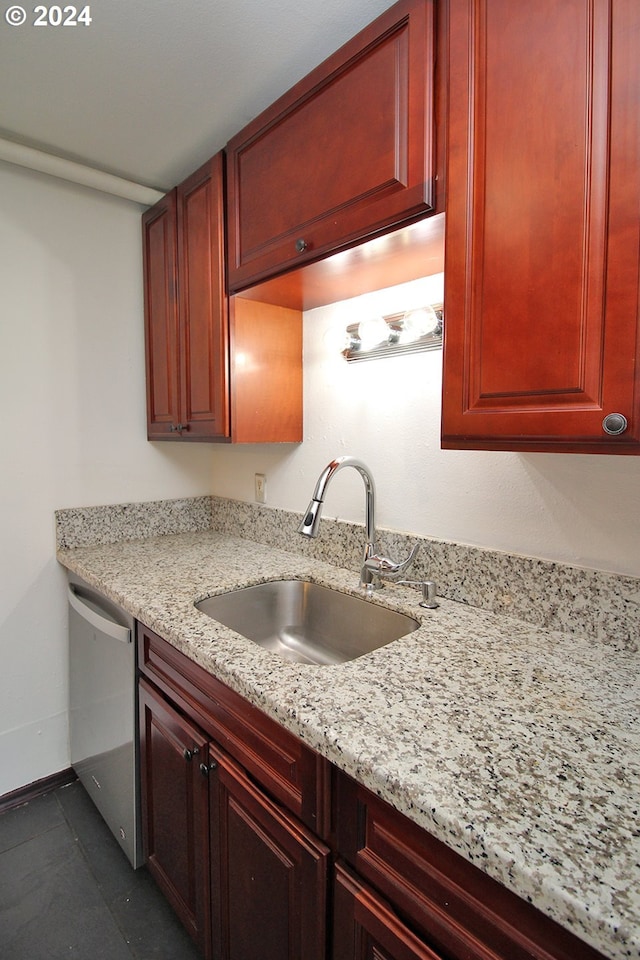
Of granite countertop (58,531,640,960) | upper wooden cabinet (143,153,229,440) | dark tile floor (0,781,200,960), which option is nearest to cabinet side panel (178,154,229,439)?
upper wooden cabinet (143,153,229,440)

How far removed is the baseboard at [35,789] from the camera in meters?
1.77

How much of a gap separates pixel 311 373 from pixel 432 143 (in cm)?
87

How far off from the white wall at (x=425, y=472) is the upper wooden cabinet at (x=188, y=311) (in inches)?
13.4

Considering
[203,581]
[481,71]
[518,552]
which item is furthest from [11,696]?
[481,71]

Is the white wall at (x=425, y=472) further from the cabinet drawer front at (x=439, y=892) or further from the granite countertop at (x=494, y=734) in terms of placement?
the cabinet drawer front at (x=439, y=892)

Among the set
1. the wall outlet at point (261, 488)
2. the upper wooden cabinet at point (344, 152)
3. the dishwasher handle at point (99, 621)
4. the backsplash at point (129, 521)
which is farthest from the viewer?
the wall outlet at point (261, 488)

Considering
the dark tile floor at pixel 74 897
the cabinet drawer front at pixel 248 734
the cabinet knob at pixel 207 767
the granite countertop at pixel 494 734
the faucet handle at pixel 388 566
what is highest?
the faucet handle at pixel 388 566

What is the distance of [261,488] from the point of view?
198cm

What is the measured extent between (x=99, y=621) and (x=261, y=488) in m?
0.77

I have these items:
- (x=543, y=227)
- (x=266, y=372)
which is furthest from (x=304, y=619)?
(x=543, y=227)

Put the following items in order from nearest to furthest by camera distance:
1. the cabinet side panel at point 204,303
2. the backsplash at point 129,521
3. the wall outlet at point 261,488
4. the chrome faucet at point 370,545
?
the chrome faucet at point 370,545 → the cabinet side panel at point 204,303 → the backsplash at point 129,521 → the wall outlet at point 261,488

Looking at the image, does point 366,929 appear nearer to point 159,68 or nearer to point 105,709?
point 105,709

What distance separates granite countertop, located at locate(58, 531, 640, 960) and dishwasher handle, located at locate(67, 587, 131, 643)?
17cm

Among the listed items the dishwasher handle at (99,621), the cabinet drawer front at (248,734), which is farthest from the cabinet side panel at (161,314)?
the cabinet drawer front at (248,734)
